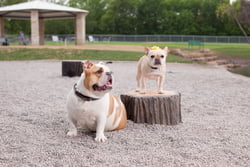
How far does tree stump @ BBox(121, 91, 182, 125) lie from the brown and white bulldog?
64 cm

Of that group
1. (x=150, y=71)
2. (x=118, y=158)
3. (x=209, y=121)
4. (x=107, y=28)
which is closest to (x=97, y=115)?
(x=118, y=158)

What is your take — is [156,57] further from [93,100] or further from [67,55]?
[67,55]

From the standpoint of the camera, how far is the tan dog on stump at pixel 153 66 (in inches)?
192

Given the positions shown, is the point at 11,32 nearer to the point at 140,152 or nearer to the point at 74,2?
the point at 74,2

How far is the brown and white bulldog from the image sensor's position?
4.02 m

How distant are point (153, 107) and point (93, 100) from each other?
1.29m

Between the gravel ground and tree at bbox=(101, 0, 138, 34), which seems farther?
tree at bbox=(101, 0, 138, 34)

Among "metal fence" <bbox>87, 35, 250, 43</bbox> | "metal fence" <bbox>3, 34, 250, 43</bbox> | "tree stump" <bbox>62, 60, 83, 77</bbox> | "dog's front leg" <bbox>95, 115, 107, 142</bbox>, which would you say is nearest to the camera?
"dog's front leg" <bbox>95, 115, 107, 142</bbox>

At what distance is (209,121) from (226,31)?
57.5 metres

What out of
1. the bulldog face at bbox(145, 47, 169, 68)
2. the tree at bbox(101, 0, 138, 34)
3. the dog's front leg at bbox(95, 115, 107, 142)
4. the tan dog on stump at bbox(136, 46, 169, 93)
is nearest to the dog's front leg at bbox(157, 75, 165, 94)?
the tan dog on stump at bbox(136, 46, 169, 93)

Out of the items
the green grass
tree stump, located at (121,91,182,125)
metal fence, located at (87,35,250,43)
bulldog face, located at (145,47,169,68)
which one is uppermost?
metal fence, located at (87,35,250,43)

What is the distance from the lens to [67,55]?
68.9ft

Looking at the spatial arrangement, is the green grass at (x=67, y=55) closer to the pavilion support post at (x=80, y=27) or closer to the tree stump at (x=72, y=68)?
the pavilion support post at (x=80, y=27)

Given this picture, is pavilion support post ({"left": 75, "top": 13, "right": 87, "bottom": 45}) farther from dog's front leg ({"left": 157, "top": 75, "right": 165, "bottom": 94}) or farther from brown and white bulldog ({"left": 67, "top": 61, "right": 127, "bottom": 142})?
brown and white bulldog ({"left": 67, "top": 61, "right": 127, "bottom": 142})
